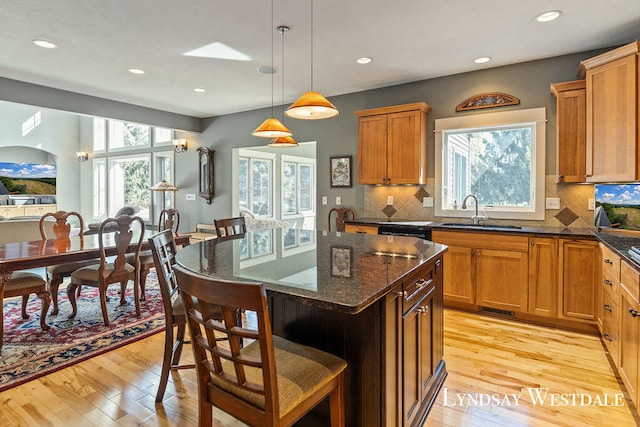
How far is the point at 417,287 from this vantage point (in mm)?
1780

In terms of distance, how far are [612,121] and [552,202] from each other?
3.32ft

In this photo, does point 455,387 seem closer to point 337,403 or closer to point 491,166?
point 337,403

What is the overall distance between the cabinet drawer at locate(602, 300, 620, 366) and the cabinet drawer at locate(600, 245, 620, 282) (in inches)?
7.0

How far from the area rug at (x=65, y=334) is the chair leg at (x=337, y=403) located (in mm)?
2221

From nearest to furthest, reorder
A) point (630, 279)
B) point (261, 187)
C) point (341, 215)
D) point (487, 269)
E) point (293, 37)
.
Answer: point (630, 279), point (293, 37), point (487, 269), point (341, 215), point (261, 187)

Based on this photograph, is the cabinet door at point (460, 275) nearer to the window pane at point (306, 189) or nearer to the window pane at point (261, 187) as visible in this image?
the window pane at point (261, 187)

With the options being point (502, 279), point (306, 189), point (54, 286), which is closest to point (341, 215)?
point (502, 279)

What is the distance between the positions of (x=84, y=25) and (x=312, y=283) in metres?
3.19

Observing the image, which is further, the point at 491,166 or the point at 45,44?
the point at 491,166

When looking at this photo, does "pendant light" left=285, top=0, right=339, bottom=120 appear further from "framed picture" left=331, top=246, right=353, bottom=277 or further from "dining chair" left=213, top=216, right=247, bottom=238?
"dining chair" left=213, top=216, right=247, bottom=238

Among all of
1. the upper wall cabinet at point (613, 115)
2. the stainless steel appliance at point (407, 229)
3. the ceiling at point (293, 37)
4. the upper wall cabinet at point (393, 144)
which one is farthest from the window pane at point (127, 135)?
the upper wall cabinet at point (613, 115)

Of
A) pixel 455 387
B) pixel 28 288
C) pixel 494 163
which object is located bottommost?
pixel 455 387

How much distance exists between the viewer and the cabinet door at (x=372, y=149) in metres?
4.39

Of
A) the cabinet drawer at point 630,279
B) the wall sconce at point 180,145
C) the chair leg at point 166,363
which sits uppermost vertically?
the wall sconce at point 180,145
